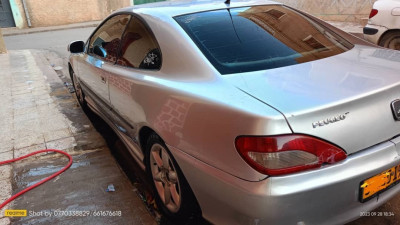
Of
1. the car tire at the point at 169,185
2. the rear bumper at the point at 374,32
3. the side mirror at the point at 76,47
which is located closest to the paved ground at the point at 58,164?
the car tire at the point at 169,185

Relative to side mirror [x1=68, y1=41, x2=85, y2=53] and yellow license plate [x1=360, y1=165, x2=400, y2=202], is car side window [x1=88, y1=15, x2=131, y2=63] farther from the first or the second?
yellow license plate [x1=360, y1=165, x2=400, y2=202]

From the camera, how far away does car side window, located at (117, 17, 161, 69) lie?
2572 millimetres

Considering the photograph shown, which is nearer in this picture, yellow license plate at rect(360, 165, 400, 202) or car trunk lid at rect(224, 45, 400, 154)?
car trunk lid at rect(224, 45, 400, 154)

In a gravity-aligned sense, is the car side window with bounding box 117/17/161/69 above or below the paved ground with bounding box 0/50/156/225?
above

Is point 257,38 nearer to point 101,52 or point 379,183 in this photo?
point 379,183

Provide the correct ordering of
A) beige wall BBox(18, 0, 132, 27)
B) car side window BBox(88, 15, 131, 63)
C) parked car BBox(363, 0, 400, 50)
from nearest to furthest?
car side window BBox(88, 15, 131, 63)
parked car BBox(363, 0, 400, 50)
beige wall BBox(18, 0, 132, 27)

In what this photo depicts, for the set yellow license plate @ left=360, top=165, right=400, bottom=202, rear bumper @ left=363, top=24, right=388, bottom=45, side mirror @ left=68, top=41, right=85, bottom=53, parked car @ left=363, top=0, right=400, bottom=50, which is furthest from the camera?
rear bumper @ left=363, top=24, right=388, bottom=45

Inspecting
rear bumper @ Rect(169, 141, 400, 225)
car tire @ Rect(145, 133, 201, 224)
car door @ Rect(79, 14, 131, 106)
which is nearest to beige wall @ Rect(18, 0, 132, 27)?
car door @ Rect(79, 14, 131, 106)

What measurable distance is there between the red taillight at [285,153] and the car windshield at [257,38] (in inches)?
23.8

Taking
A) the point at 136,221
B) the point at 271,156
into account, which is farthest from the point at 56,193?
the point at 271,156

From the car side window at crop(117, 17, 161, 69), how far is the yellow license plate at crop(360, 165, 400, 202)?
1.51m

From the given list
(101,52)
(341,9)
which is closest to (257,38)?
(101,52)

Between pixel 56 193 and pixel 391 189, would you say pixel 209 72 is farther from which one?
pixel 56 193

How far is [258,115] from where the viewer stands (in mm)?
1609
